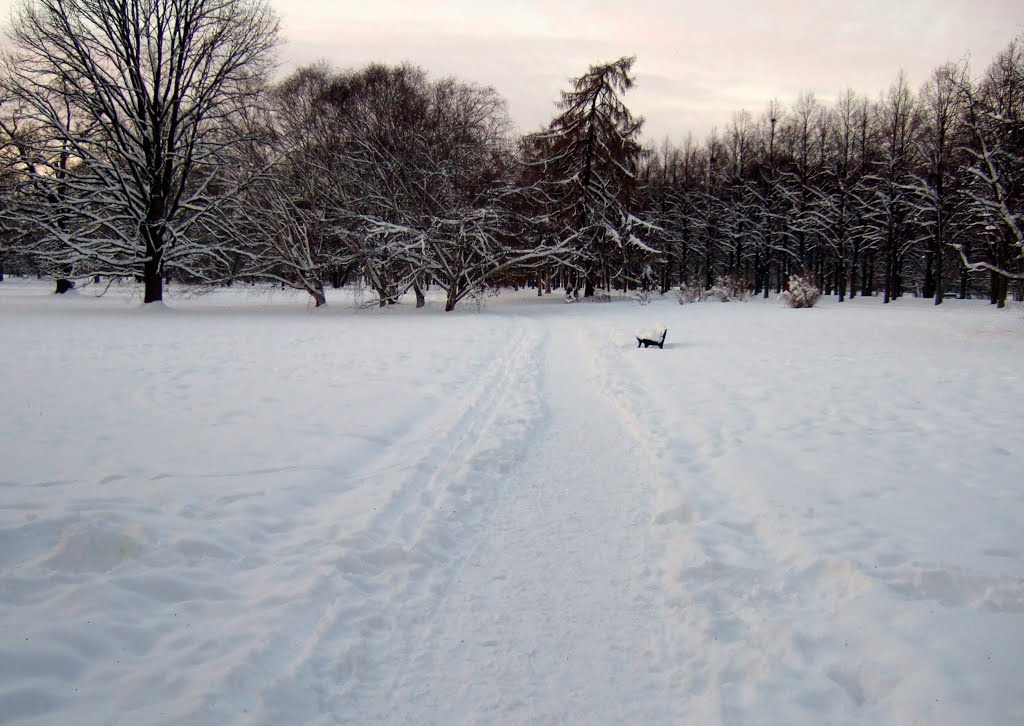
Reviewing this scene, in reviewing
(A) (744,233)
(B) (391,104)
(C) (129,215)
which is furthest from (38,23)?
(A) (744,233)

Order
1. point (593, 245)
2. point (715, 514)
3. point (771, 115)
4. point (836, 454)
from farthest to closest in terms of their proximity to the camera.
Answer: point (771, 115), point (593, 245), point (836, 454), point (715, 514)

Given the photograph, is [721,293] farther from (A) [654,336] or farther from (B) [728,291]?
(A) [654,336]

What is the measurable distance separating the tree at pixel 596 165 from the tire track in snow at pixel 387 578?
1055 inches

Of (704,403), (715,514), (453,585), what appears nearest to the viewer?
(453,585)

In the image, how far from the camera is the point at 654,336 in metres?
13.8

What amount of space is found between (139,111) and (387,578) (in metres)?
26.2

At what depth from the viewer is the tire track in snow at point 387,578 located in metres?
2.53

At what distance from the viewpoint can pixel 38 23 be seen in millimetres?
20109

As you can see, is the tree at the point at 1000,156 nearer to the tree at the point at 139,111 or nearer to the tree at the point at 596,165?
the tree at the point at 596,165

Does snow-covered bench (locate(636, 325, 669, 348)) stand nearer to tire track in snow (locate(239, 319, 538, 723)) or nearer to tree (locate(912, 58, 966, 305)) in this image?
tire track in snow (locate(239, 319, 538, 723))

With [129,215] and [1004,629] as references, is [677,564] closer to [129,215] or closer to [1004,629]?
[1004,629]

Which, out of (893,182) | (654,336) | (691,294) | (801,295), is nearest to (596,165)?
(691,294)

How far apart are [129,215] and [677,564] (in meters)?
26.0

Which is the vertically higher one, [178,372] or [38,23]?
[38,23]
